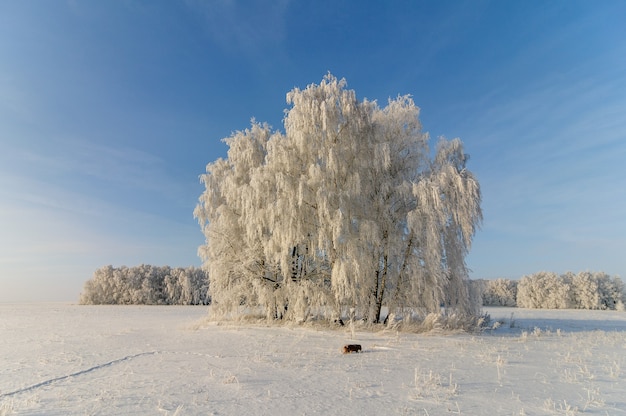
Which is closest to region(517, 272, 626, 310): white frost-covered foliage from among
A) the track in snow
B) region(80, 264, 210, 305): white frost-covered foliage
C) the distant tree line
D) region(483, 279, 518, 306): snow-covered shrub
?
the distant tree line

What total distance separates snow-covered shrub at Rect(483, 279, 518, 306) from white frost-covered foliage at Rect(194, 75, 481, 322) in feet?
139

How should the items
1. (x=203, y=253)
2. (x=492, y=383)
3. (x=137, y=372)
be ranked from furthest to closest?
(x=203, y=253) → (x=137, y=372) → (x=492, y=383)

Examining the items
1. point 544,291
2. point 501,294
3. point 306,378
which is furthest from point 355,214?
point 501,294

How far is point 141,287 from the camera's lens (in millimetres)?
52406

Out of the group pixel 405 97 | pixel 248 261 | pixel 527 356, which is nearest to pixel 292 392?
pixel 527 356

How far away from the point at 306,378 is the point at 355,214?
963 cm

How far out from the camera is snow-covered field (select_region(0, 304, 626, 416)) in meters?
4.94

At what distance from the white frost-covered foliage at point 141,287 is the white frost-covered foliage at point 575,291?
42.3 meters

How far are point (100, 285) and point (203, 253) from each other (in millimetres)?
41570

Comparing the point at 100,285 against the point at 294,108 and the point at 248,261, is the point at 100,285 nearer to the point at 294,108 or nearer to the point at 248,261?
the point at 248,261

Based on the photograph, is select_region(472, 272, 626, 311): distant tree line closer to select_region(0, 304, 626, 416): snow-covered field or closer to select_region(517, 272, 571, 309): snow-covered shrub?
select_region(517, 272, 571, 309): snow-covered shrub

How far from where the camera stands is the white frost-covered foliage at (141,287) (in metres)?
51.2

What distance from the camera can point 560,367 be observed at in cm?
761

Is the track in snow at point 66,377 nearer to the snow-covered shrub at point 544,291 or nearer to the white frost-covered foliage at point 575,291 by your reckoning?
the snow-covered shrub at point 544,291
